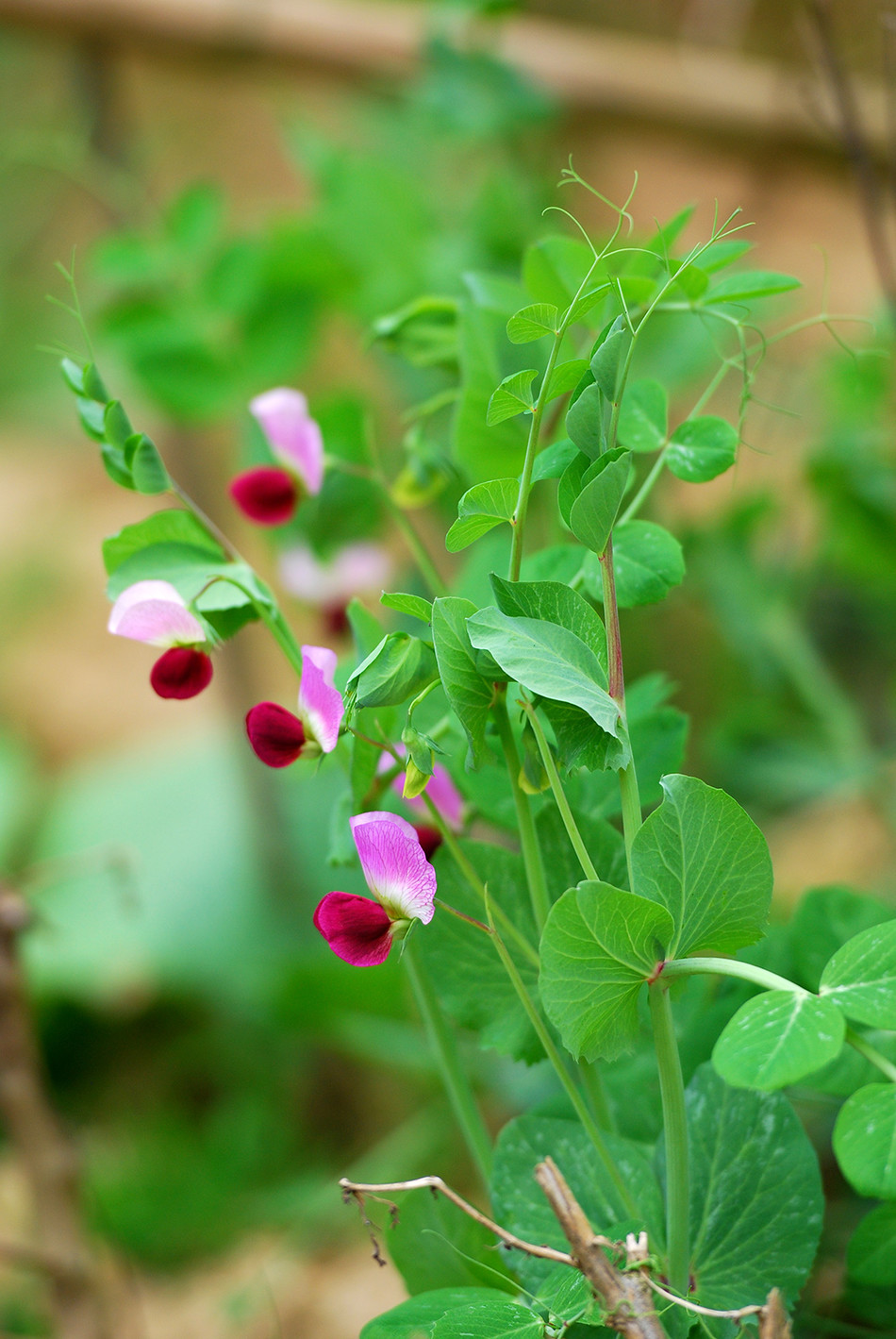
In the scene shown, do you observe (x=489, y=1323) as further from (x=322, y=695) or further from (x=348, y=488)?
(x=348, y=488)

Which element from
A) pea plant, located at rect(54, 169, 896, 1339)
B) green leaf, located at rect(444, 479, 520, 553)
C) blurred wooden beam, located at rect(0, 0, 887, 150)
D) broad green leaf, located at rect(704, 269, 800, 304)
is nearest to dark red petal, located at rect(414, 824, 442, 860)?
pea plant, located at rect(54, 169, 896, 1339)

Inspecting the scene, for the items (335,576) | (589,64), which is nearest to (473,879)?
(335,576)

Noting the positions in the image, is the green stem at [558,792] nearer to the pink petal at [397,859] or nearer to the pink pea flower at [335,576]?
the pink petal at [397,859]

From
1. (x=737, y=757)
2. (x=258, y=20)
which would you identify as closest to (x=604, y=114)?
(x=258, y=20)

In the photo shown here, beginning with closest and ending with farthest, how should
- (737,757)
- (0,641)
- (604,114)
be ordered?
(737,757) < (604,114) < (0,641)

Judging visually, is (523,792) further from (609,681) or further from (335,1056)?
(335,1056)

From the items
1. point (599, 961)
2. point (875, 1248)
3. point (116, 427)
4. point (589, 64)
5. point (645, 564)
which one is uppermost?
point (589, 64)
